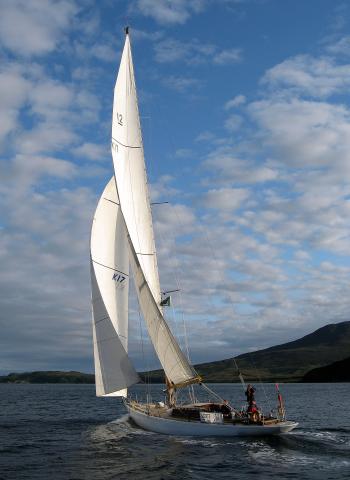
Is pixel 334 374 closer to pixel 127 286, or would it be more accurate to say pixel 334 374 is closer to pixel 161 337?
pixel 127 286

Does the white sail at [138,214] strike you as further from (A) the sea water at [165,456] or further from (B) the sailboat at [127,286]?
(A) the sea water at [165,456]

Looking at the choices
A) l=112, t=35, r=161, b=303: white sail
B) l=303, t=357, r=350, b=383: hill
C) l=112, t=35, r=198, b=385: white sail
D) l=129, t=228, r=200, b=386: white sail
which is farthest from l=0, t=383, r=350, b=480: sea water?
l=303, t=357, r=350, b=383: hill

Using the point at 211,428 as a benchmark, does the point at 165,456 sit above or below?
below

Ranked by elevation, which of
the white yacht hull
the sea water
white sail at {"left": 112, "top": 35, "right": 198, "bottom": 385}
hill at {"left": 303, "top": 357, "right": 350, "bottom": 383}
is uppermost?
white sail at {"left": 112, "top": 35, "right": 198, "bottom": 385}

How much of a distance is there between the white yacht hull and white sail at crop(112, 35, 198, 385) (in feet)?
11.0

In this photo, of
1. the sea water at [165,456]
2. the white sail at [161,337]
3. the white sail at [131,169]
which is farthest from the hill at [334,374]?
the white sail at [131,169]

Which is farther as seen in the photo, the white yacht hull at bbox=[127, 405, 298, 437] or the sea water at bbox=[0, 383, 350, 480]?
the white yacht hull at bbox=[127, 405, 298, 437]

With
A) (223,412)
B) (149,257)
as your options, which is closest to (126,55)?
(149,257)

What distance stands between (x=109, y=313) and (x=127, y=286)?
2.62 m

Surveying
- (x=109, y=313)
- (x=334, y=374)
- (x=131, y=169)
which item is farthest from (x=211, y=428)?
(x=334, y=374)

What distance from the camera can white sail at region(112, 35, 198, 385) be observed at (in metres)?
34.9

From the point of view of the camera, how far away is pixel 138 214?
118 ft

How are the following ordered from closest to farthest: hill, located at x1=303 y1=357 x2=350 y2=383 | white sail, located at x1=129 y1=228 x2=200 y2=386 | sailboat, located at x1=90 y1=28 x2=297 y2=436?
sailboat, located at x1=90 y1=28 x2=297 y2=436, white sail, located at x1=129 y1=228 x2=200 y2=386, hill, located at x1=303 y1=357 x2=350 y2=383

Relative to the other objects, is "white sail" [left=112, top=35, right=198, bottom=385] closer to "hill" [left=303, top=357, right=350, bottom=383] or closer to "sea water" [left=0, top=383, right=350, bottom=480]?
"sea water" [left=0, top=383, right=350, bottom=480]
